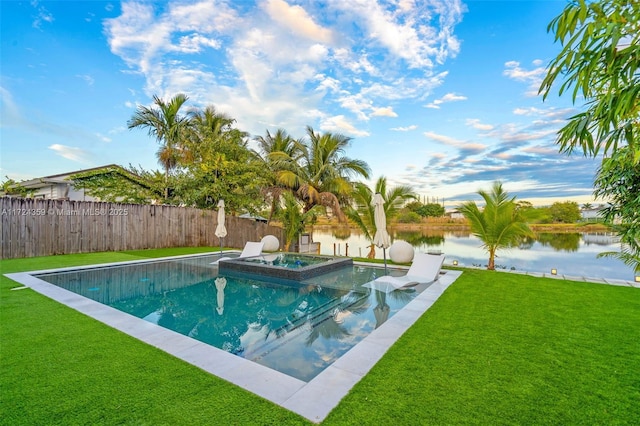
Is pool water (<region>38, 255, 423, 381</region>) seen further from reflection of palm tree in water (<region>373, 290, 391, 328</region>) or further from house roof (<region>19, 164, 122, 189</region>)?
house roof (<region>19, 164, 122, 189</region>)

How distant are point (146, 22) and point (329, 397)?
521 inches

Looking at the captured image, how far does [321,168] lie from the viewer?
1670 centimetres

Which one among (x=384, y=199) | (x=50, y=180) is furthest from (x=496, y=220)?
→ (x=50, y=180)

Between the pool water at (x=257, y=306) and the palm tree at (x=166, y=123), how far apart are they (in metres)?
11.0

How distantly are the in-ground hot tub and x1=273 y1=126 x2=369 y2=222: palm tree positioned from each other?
6374 mm

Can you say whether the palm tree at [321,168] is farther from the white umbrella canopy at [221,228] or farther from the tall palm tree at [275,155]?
the white umbrella canopy at [221,228]

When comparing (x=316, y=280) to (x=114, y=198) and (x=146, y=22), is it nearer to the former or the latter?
(x=146, y=22)

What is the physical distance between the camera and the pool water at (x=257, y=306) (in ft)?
12.9

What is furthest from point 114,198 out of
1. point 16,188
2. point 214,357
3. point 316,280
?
point 214,357

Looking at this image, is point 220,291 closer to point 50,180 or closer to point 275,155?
point 275,155

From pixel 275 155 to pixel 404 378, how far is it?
15.4 metres

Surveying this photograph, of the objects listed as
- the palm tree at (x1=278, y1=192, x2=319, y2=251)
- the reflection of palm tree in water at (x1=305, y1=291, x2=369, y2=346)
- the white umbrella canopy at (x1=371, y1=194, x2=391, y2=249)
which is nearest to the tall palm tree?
the palm tree at (x1=278, y1=192, x2=319, y2=251)

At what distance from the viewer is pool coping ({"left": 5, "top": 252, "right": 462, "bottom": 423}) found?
2543 mm

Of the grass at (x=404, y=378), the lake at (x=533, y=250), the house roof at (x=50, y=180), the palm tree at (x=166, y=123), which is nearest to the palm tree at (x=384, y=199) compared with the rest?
the lake at (x=533, y=250)
